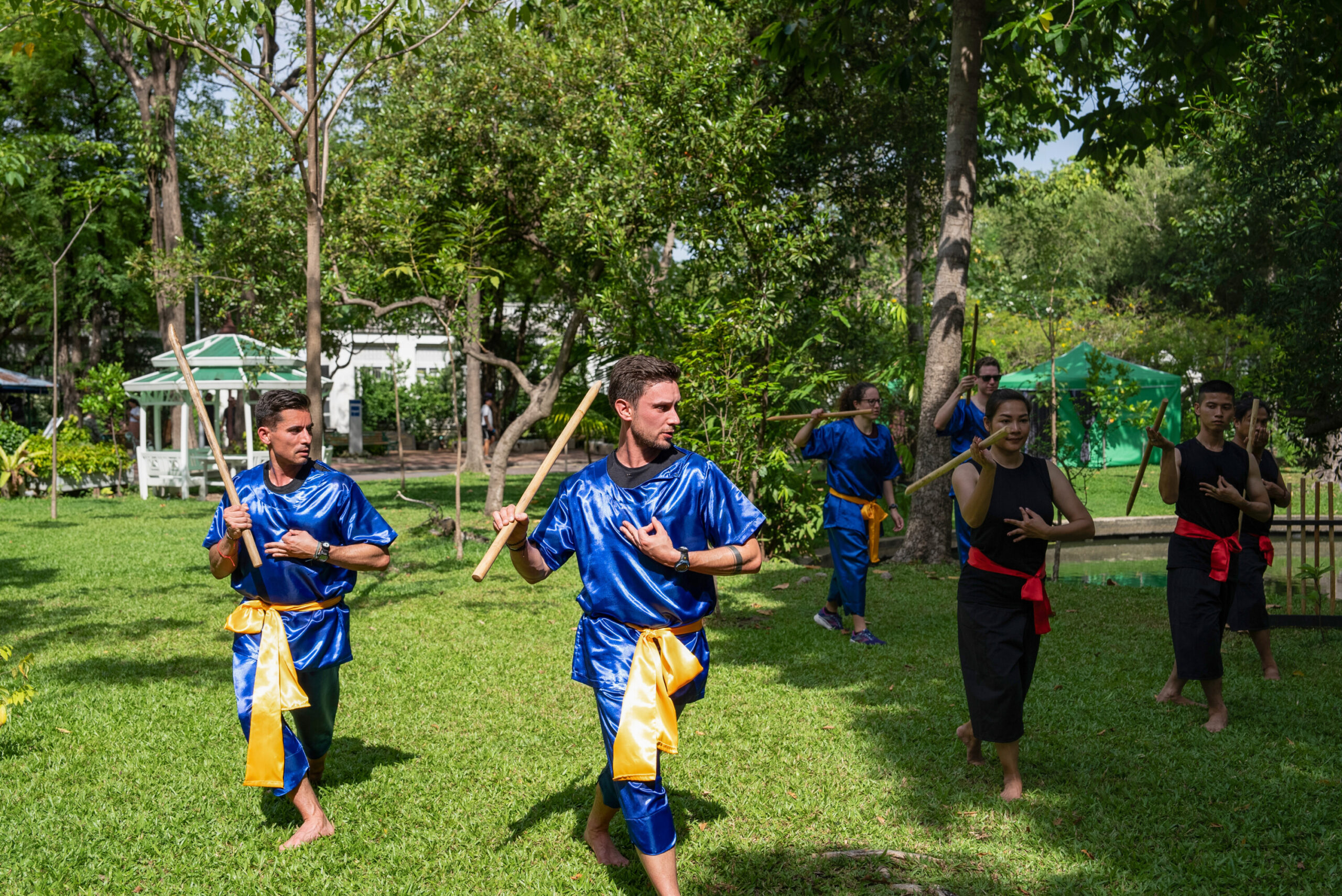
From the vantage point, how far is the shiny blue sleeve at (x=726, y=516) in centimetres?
363

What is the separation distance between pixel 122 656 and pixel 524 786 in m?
4.14

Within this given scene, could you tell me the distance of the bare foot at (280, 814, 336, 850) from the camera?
4188 millimetres

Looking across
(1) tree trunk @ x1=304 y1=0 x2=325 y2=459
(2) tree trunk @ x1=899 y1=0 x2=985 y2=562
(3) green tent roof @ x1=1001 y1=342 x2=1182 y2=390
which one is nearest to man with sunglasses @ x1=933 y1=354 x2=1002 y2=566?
(2) tree trunk @ x1=899 y1=0 x2=985 y2=562

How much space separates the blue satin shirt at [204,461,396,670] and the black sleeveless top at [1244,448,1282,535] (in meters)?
5.22

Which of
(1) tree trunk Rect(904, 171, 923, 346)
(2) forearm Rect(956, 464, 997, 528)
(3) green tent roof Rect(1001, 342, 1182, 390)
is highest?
(1) tree trunk Rect(904, 171, 923, 346)

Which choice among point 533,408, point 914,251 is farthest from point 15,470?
point 914,251

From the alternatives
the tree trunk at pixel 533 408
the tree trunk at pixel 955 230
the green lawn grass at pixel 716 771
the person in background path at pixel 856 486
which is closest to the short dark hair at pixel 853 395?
the person in background path at pixel 856 486

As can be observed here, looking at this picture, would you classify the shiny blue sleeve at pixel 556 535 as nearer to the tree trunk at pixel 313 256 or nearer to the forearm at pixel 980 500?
the forearm at pixel 980 500

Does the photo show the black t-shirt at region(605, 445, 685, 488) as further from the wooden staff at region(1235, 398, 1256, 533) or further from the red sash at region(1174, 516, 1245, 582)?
the wooden staff at region(1235, 398, 1256, 533)

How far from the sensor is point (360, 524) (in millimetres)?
4395

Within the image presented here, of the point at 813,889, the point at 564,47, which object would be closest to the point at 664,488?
the point at 813,889

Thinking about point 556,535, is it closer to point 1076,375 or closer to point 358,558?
point 358,558

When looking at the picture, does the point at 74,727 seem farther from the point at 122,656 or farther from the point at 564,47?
the point at 564,47

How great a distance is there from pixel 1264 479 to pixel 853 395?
2.79 m
